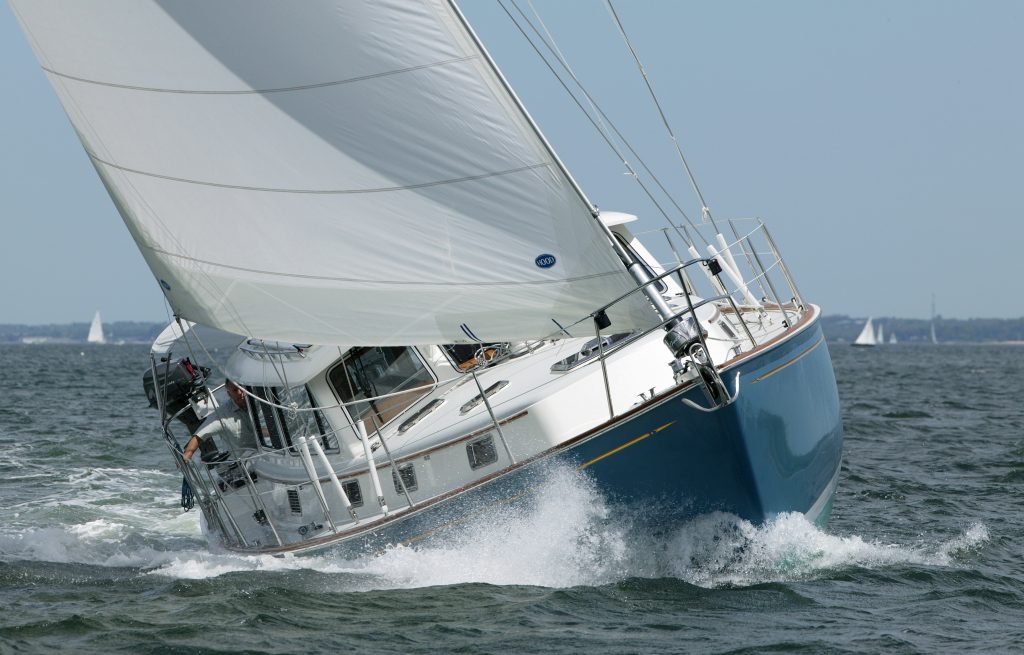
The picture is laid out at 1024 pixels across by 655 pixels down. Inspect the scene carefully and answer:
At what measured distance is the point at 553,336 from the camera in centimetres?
909

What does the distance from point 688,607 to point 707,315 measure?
361 centimetres

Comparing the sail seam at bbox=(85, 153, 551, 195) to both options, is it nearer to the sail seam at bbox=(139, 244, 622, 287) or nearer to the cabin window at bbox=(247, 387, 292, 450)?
the sail seam at bbox=(139, 244, 622, 287)

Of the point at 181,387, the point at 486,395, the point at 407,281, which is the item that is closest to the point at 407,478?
the point at 486,395

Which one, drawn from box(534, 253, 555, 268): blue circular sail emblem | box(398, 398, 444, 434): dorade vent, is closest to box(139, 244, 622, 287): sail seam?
box(534, 253, 555, 268): blue circular sail emblem

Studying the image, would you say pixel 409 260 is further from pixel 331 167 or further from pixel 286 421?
pixel 286 421

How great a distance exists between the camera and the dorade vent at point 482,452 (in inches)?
375

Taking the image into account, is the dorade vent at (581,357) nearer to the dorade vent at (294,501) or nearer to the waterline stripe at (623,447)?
the waterline stripe at (623,447)

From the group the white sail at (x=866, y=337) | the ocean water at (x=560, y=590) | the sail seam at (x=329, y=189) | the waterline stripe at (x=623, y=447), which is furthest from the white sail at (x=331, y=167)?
the white sail at (x=866, y=337)

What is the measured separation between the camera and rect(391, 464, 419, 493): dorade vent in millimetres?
9852

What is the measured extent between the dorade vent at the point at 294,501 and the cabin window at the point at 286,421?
386mm

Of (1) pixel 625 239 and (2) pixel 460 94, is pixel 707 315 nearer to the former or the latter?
(1) pixel 625 239

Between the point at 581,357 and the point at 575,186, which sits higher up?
the point at 575,186

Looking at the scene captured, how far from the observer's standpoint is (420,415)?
10.5 metres

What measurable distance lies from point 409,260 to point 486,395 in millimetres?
1751
